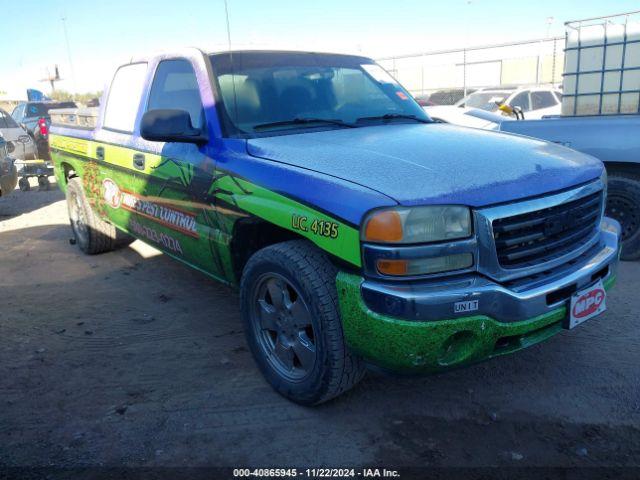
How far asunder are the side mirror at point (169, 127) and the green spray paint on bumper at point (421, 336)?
133cm

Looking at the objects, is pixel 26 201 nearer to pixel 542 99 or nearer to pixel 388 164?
pixel 388 164

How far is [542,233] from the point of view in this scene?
94.3 inches

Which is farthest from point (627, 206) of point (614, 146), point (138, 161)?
point (138, 161)

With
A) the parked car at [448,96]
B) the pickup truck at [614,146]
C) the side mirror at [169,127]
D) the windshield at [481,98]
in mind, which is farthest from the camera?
the parked car at [448,96]

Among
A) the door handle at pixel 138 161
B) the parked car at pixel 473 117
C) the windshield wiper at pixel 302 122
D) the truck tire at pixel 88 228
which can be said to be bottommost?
the truck tire at pixel 88 228

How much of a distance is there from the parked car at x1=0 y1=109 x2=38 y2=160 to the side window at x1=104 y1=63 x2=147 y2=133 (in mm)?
7663

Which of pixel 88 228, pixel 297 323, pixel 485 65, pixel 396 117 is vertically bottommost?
pixel 88 228

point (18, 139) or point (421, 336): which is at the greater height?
point (18, 139)

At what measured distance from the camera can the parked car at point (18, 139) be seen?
36.2ft

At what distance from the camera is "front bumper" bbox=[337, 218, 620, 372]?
7.00 ft

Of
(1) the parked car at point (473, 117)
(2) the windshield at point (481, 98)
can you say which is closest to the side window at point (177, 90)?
(1) the parked car at point (473, 117)

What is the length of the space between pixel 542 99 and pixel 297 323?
10930mm

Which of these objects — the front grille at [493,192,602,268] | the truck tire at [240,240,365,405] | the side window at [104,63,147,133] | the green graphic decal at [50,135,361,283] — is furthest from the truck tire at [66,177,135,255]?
the front grille at [493,192,602,268]

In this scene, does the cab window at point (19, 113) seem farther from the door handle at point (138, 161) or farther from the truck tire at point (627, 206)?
the truck tire at point (627, 206)
